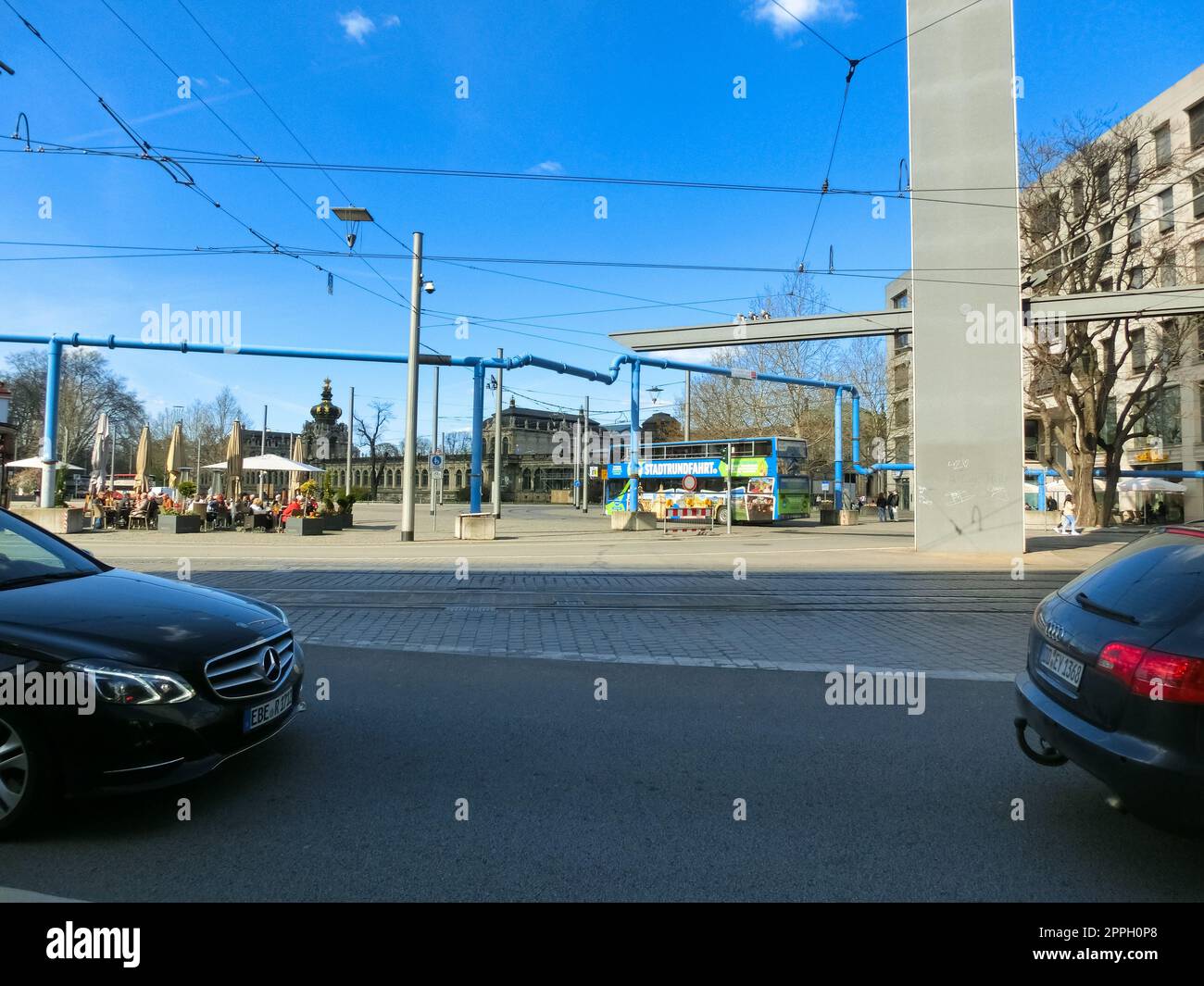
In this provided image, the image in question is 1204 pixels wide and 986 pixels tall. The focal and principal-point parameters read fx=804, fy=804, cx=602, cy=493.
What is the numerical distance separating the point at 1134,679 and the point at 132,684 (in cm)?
398

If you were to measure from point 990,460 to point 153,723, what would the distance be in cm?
1768

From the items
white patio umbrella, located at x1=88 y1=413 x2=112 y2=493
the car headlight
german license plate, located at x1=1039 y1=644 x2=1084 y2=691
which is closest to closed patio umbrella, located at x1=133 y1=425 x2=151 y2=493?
white patio umbrella, located at x1=88 y1=413 x2=112 y2=493

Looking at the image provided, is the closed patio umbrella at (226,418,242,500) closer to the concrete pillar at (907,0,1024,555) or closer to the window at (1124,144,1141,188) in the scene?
the concrete pillar at (907,0,1024,555)

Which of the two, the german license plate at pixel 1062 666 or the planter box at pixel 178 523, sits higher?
the planter box at pixel 178 523

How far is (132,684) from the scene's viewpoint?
333 cm

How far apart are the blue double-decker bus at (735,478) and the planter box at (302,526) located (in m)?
15.2

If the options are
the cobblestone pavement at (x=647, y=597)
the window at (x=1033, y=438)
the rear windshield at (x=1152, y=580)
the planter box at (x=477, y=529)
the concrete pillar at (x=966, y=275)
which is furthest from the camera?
the window at (x=1033, y=438)

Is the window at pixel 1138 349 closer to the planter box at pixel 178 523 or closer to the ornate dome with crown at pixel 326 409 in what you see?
the ornate dome with crown at pixel 326 409

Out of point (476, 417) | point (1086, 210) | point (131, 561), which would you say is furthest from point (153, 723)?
point (1086, 210)

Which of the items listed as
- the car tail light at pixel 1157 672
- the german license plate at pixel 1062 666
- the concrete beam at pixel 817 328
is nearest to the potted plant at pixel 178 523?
the concrete beam at pixel 817 328

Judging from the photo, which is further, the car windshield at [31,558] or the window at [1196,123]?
the window at [1196,123]

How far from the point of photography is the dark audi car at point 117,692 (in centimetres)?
323

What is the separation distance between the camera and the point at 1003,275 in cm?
1736
